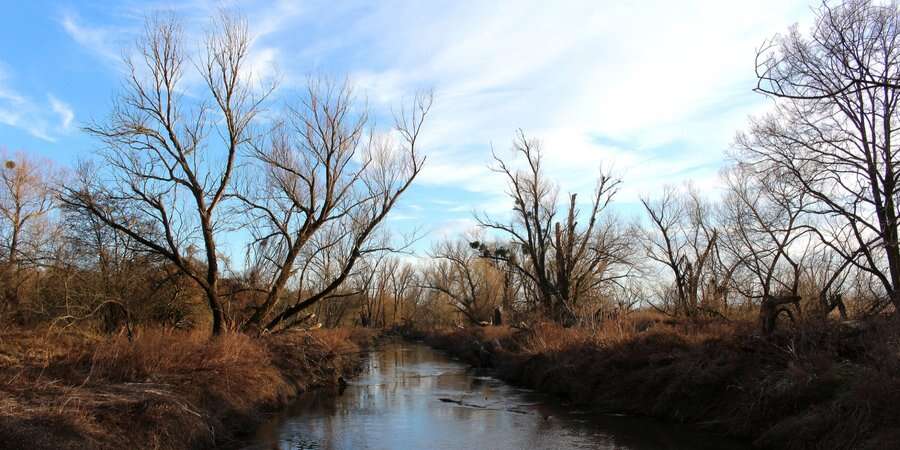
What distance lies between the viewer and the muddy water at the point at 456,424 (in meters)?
13.1

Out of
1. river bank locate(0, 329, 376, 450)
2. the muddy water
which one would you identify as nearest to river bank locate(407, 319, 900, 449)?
the muddy water

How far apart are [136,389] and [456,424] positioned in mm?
7418

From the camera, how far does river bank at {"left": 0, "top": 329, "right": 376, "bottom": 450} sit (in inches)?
366

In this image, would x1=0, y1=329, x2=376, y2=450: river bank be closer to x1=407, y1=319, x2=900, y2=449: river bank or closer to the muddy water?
the muddy water

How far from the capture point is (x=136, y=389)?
1205 cm

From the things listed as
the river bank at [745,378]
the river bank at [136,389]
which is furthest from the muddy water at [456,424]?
the river bank at [136,389]

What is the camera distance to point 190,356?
1552cm

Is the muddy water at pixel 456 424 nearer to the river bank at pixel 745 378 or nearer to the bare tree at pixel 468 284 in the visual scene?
the river bank at pixel 745 378

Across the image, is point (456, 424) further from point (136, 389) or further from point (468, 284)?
point (468, 284)

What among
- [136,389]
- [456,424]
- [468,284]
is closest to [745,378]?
[456,424]

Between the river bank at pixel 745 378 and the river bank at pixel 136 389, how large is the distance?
Result: 32.3 ft

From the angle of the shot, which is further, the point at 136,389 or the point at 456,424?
the point at 456,424

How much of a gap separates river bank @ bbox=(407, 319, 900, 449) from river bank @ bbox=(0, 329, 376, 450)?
984 cm

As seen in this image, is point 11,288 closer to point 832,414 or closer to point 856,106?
point 832,414
